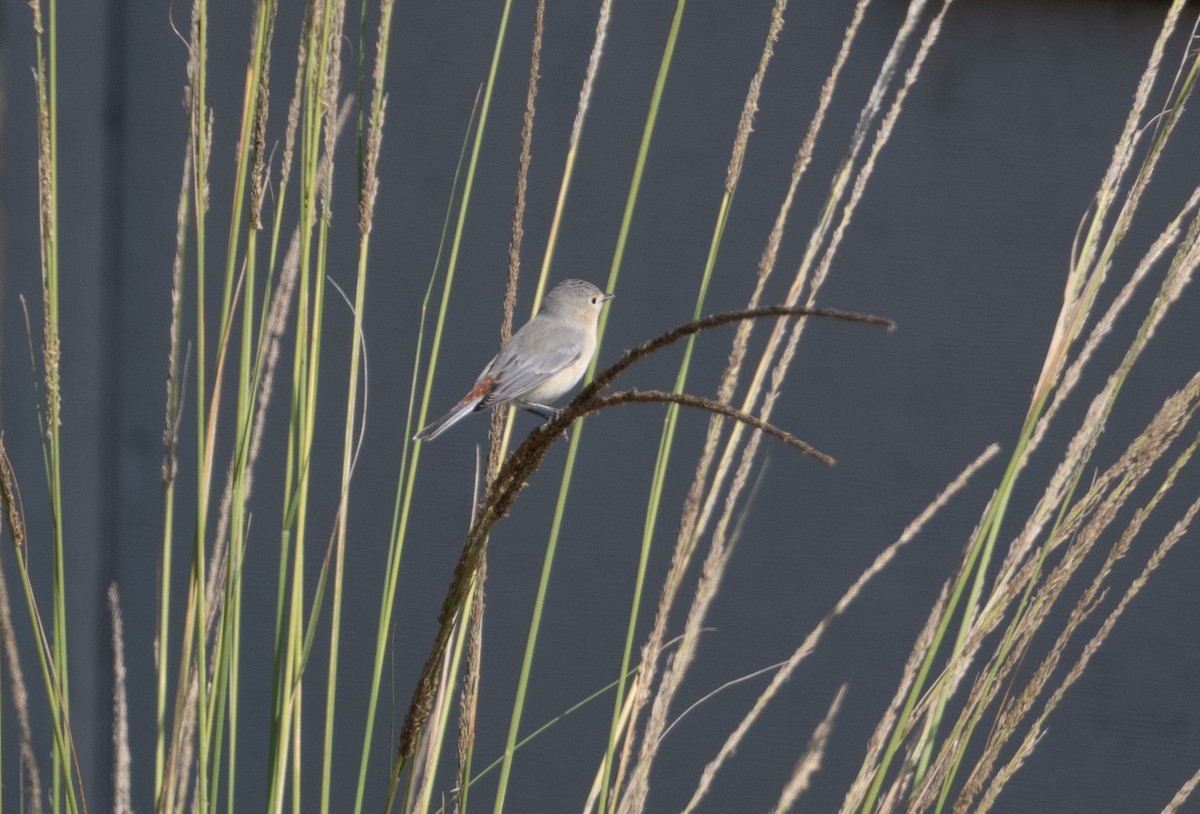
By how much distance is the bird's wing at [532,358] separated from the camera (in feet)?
5.05

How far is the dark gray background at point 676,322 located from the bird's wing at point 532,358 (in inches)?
21.2

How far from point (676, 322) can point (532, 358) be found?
737 mm

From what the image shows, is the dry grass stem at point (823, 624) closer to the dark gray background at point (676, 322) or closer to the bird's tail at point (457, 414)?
the bird's tail at point (457, 414)

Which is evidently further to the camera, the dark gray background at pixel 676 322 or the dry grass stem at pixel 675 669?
the dark gray background at pixel 676 322

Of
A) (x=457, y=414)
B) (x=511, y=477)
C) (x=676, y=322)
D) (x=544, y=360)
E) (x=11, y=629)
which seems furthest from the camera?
(x=676, y=322)

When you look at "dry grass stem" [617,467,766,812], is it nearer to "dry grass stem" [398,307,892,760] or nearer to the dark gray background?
"dry grass stem" [398,307,892,760]

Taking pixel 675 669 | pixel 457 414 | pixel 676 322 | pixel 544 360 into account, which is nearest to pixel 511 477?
pixel 675 669

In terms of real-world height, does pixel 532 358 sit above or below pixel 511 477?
below

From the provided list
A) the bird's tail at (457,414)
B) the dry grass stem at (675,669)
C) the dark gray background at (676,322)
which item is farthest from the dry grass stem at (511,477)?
the dark gray background at (676,322)

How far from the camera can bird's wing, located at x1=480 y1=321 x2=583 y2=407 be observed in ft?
5.05

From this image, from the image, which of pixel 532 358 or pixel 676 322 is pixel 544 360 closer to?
pixel 532 358

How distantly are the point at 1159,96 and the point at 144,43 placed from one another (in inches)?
71.0

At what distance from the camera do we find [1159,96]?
7.39ft

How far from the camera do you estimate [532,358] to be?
1.62m
